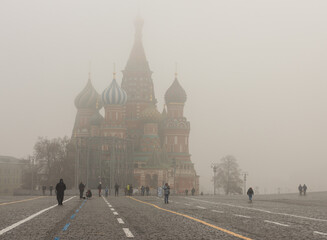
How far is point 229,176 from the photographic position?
103 meters

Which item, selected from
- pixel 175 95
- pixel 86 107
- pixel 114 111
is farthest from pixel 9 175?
pixel 175 95

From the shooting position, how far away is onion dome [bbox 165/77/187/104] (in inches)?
4397

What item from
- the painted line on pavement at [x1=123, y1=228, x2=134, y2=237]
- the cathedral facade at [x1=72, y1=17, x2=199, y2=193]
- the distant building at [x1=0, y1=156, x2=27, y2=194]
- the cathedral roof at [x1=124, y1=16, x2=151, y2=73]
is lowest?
the painted line on pavement at [x1=123, y1=228, x2=134, y2=237]

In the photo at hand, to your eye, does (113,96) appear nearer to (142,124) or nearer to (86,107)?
(142,124)

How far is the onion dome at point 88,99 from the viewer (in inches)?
4567

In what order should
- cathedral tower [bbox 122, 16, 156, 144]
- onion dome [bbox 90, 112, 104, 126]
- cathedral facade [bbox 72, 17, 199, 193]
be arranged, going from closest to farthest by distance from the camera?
1. cathedral facade [bbox 72, 17, 199, 193]
2. onion dome [bbox 90, 112, 104, 126]
3. cathedral tower [bbox 122, 16, 156, 144]

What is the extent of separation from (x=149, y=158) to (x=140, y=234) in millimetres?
90051

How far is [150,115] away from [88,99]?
62.7 ft

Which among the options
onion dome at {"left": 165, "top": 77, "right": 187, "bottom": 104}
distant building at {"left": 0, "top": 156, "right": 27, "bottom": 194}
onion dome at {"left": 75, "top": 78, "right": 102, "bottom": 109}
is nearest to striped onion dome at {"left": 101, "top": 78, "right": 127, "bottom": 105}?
onion dome at {"left": 75, "top": 78, "right": 102, "bottom": 109}

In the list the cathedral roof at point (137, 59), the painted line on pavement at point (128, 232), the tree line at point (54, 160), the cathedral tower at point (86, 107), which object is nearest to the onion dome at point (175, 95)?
the cathedral roof at point (137, 59)

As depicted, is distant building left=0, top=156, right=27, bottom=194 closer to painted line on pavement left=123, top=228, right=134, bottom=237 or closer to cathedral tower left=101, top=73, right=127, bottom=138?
cathedral tower left=101, top=73, right=127, bottom=138

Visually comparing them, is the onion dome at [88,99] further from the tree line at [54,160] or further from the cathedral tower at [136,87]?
the tree line at [54,160]

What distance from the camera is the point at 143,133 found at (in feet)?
356

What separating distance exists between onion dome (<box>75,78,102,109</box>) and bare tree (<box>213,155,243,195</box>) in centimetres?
3389
